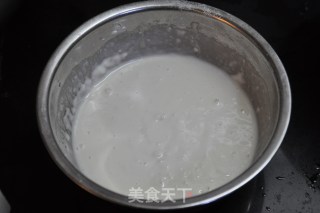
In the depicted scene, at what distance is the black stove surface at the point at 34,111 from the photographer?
3.71 feet

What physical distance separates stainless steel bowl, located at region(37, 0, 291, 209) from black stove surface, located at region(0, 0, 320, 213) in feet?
0.29

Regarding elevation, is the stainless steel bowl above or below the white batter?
above

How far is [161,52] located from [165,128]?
11.5 inches

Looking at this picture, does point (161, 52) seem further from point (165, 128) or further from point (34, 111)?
point (34, 111)

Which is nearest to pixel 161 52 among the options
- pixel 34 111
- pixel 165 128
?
pixel 165 128

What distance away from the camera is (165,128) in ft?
4.07

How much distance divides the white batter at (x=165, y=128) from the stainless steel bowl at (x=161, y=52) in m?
0.03

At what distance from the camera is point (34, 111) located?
1312 millimetres

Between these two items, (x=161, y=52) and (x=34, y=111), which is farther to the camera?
(x=161, y=52)

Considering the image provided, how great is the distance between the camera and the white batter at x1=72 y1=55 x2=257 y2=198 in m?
1.15

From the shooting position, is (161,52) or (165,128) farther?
(161,52)

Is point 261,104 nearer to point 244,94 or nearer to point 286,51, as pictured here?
point 244,94

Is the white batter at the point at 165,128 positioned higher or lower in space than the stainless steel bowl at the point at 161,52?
lower

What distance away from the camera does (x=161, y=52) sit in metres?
1.43
